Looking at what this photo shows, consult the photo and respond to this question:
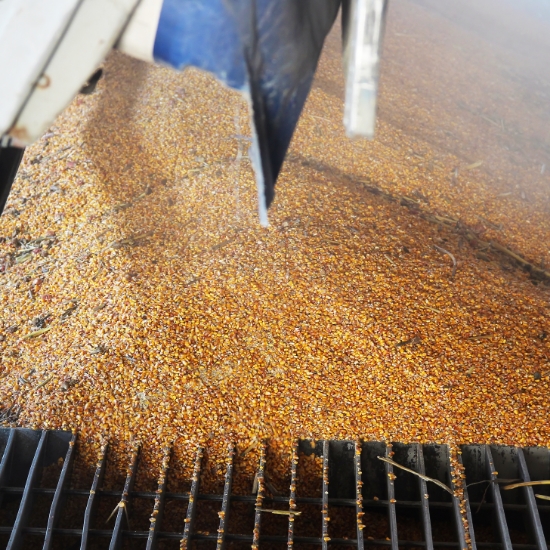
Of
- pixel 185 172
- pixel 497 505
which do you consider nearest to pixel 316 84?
pixel 185 172

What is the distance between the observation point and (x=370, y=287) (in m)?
2.42

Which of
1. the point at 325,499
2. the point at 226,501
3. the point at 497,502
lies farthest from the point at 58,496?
the point at 497,502

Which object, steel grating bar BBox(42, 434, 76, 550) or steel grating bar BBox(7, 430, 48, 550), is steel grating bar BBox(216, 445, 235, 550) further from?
steel grating bar BBox(7, 430, 48, 550)

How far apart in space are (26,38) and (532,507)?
2.17 m

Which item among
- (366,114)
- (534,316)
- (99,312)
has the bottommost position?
(99,312)

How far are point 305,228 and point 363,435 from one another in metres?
1.04

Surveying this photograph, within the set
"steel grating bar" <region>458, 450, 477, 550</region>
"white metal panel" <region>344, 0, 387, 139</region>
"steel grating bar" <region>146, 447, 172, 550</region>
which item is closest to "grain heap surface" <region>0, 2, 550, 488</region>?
"steel grating bar" <region>146, 447, 172, 550</region>

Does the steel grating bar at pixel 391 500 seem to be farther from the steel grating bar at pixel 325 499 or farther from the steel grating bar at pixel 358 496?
the steel grating bar at pixel 325 499

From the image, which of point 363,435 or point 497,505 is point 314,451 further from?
point 497,505

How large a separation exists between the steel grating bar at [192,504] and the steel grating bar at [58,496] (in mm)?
478

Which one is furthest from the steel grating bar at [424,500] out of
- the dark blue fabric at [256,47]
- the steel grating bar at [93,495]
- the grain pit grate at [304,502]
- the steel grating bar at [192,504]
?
the dark blue fabric at [256,47]

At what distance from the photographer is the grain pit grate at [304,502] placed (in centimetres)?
192

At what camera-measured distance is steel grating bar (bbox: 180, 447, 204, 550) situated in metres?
1.85

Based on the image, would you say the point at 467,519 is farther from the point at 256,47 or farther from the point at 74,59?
the point at 74,59
